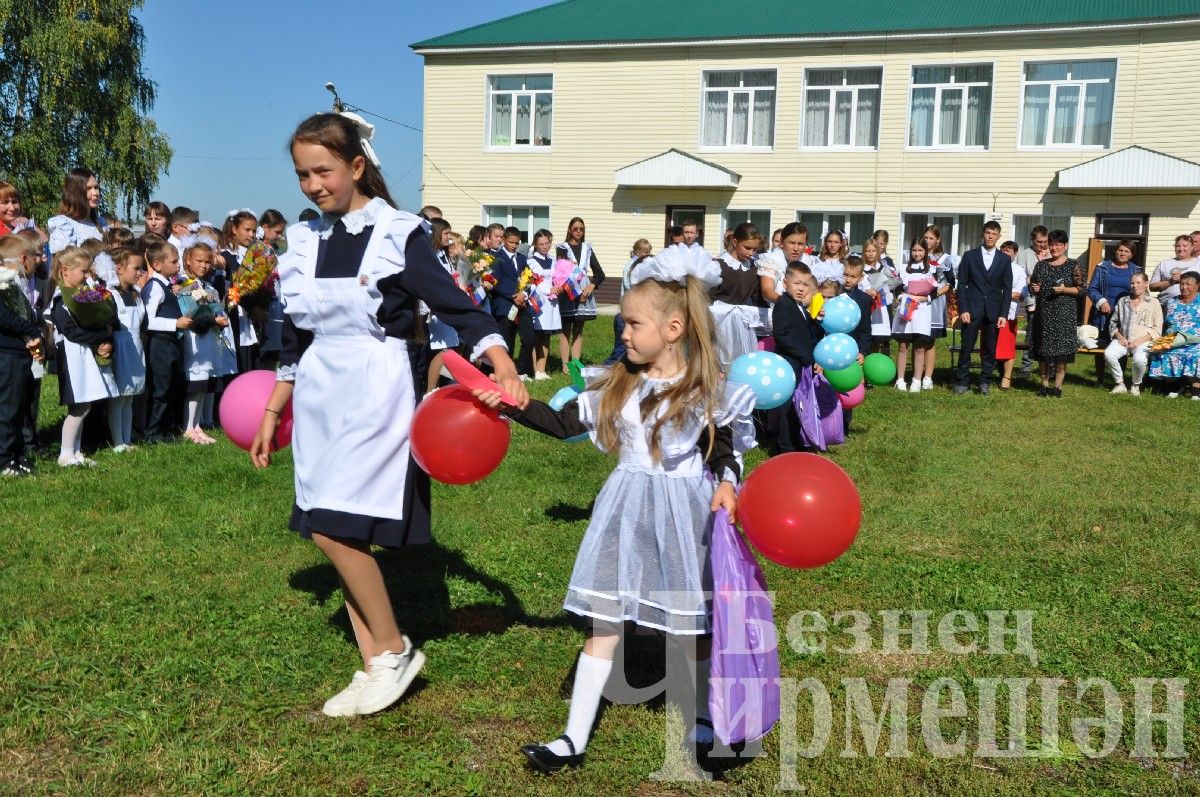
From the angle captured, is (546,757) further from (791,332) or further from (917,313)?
(917,313)

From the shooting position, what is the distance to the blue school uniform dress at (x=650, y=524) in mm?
3576

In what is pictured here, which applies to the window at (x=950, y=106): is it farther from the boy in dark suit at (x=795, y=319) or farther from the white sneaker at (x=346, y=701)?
the white sneaker at (x=346, y=701)

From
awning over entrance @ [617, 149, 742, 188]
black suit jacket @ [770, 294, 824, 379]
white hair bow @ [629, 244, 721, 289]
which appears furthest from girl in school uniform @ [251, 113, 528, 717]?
awning over entrance @ [617, 149, 742, 188]

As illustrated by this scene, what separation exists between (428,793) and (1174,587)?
4.20m

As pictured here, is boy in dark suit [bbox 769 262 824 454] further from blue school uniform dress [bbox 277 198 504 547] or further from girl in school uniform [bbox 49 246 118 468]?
girl in school uniform [bbox 49 246 118 468]

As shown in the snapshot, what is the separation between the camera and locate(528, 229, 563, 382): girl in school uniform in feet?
44.6

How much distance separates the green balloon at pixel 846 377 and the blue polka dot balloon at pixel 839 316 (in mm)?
344

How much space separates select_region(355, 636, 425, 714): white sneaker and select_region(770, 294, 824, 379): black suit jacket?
5068 mm

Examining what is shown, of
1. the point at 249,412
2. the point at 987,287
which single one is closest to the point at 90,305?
the point at 249,412

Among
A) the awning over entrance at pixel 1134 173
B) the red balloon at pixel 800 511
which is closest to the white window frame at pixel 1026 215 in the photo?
the awning over entrance at pixel 1134 173

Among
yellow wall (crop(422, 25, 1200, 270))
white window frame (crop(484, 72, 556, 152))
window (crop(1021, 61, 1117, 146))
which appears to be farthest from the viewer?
white window frame (crop(484, 72, 556, 152))

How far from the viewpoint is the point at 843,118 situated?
85.6 feet

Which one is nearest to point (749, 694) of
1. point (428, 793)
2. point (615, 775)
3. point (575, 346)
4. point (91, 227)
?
point (615, 775)

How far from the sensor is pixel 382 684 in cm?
394
